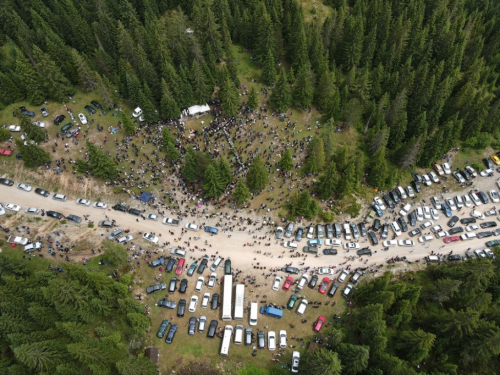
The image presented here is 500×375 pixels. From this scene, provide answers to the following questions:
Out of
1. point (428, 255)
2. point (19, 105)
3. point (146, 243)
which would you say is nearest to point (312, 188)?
point (428, 255)

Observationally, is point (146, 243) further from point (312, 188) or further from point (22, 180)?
point (312, 188)

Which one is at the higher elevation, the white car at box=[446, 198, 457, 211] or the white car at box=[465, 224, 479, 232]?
the white car at box=[446, 198, 457, 211]

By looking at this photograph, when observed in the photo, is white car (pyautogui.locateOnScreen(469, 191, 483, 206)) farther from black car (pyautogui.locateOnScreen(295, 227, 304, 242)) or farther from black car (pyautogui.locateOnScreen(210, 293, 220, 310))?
black car (pyautogui.locateOnScreen(210, 293, 220, 310))

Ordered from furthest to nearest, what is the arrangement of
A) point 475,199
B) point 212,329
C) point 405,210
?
point 475,199, point 405,210, point 212,329

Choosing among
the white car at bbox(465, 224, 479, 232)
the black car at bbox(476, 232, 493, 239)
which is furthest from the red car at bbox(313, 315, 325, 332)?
the black car at bbox(476, 232, 493, 239)

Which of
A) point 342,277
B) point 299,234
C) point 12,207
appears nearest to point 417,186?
point 342,277

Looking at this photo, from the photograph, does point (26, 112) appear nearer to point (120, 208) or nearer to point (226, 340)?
point (120, 208)

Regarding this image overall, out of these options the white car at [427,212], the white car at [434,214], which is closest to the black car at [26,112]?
the white car at [427,212]
